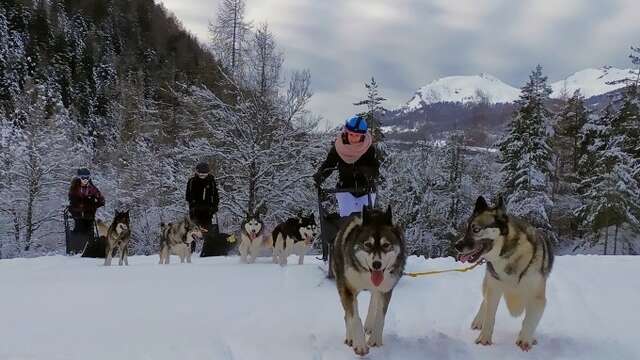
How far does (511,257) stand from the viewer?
4.01 m

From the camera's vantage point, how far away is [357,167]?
6.55m

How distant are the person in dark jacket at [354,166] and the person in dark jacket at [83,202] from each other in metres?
7.63

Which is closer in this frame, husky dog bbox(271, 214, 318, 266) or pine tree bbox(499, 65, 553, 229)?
husky dog bbox(271, 214, 318, 266)

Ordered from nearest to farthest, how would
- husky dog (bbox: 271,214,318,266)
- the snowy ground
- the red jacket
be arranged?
the snowy ground → husky dog (bbox: 271,214,318,266) → the red jacket

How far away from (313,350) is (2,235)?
86.2 feet

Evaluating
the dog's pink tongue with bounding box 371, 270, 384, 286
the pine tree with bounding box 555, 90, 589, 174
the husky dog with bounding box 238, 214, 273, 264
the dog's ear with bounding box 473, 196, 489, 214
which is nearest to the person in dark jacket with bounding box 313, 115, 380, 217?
the dog's ear with bounding box 473, 196, 489, 214

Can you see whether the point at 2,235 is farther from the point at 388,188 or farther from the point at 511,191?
the point at 511,191

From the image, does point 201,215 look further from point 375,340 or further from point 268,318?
point 375,340

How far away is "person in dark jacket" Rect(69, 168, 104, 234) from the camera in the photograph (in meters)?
12.1

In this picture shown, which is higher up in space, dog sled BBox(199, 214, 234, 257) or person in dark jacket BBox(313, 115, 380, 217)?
person in dark jacket BBox(313, 115, 380, 217)

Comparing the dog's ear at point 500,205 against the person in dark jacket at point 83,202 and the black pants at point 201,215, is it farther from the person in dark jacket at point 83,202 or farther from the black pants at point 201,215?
the person in dark jacket at point 83,202

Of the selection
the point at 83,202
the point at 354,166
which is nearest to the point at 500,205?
the point at 354,166

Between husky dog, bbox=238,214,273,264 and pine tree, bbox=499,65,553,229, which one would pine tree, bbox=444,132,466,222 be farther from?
husky dog, bbox=238,214,273,264

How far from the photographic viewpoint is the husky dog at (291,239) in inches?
403
